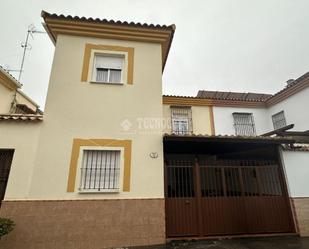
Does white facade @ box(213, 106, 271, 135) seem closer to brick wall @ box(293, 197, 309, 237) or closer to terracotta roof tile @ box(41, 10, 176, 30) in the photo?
brick wall @ box(293, 197, 309, 237)

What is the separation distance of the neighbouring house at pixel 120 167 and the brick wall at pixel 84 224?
0.09 ft

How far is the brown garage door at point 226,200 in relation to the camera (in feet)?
22.0

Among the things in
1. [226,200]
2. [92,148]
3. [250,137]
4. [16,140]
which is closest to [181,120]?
[250,137]

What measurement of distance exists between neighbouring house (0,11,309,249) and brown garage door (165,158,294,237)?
4 centimetres

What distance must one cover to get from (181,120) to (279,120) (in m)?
6.78

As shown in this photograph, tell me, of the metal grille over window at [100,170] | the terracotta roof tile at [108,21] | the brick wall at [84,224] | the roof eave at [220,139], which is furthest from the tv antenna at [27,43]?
the roof eave at [220,139]

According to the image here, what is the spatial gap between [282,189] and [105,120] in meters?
7.31

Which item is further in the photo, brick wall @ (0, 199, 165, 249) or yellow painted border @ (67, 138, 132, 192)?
yellow painted border @ (67, 138, 132, 192)

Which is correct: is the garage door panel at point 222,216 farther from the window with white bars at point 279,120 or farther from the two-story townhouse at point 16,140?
the window with white bars at point 279,120

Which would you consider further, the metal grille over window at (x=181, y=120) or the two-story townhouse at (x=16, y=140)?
the metal grille over window at (x=181, y=120)

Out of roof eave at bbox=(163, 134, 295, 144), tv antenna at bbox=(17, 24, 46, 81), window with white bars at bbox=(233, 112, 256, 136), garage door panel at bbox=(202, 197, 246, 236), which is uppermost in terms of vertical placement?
tv antenna at bbox=(17, 24, 46, 81)

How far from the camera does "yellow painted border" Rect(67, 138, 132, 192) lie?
598 centimetres

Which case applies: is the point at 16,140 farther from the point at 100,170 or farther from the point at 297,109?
the point at 297,109

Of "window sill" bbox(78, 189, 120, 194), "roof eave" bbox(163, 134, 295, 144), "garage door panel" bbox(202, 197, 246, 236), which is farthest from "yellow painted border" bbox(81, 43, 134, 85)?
"garage door panel" bbox(202, 197, 246, 236)
